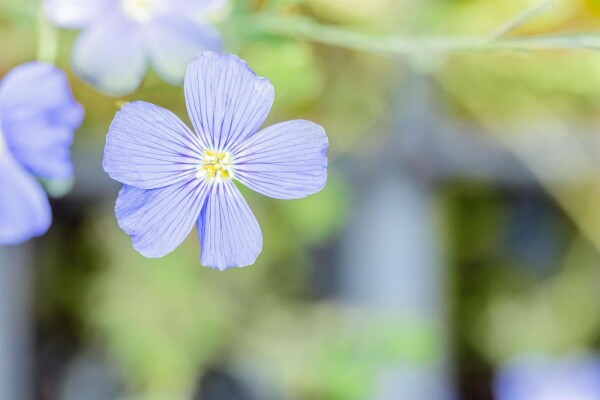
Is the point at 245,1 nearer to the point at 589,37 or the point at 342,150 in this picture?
the point at 589,37

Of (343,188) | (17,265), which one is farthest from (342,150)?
(17,265)

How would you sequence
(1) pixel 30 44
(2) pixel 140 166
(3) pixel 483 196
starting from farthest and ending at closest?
1. (3) pixel 483 196
2. (1) pixel 30 44
3. (2) pixel 140 166

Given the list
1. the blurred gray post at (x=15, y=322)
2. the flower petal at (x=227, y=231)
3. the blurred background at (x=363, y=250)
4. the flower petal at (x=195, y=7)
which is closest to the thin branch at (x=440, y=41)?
the flower petal at (x=195, y=7)

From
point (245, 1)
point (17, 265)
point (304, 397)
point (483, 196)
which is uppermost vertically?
point (483, 196)

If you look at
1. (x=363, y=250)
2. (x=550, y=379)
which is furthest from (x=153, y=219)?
(x=550, y=379)

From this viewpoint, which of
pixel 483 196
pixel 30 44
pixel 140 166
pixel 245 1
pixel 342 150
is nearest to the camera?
pixel 140 166

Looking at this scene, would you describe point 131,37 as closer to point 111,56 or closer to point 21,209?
point 111,56

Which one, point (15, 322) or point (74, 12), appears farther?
point (15, 322)
